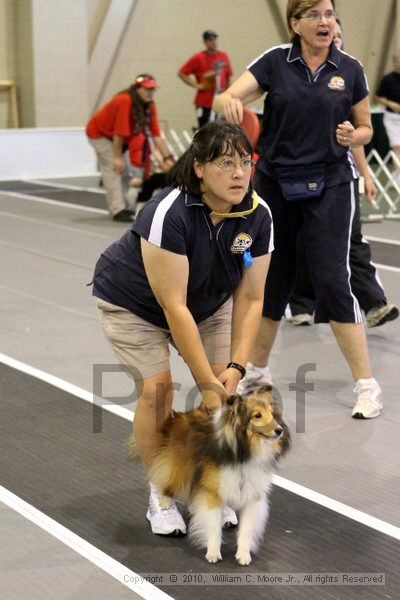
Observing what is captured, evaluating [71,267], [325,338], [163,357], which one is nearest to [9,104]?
[71,267]

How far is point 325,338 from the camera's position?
16.6ft

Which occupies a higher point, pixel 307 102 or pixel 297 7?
pixel 297 7

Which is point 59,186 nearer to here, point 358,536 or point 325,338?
point 325,338

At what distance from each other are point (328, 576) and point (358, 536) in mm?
273

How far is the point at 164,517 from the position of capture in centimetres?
A: 282

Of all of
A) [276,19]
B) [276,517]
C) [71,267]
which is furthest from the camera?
[276,19]

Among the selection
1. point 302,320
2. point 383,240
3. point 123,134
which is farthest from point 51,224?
point 302,320

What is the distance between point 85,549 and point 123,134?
20.7 feet

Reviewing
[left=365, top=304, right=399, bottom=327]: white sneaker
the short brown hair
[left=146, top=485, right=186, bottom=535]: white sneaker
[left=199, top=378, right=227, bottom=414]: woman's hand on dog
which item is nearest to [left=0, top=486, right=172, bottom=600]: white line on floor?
[left=146, top=485, right=186, bottom=535]: white sneaker

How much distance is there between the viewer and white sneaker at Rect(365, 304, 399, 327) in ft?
16.0

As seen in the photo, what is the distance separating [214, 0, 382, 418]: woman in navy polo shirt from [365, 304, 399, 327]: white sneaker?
967mm

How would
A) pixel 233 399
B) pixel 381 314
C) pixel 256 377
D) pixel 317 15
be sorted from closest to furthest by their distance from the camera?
1. pixel 233 399
2. pixel 317 15
3. pixel 256 377
4. pixel 381 314

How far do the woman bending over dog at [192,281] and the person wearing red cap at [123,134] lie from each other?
19.4 ft

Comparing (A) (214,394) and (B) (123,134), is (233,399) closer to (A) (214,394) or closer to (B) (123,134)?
(A) (214,394)
